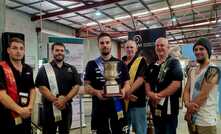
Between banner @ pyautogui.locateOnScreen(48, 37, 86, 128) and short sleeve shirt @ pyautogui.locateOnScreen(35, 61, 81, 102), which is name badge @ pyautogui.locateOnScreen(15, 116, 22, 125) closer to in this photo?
short sleeve shirt @ pyautogui.locateOnScreen(35, 61, 81, 102)

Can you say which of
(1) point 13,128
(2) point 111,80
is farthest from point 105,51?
(1) point 13,128

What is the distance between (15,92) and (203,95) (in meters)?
1.81

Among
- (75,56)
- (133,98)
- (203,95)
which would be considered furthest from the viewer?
(75,56)

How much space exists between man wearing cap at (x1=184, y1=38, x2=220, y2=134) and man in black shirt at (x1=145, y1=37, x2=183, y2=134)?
27cm

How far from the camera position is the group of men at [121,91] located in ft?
8.68

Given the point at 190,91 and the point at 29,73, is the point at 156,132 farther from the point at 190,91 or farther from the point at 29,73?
the point at 29,73

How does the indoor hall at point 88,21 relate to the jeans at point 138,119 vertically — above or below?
above

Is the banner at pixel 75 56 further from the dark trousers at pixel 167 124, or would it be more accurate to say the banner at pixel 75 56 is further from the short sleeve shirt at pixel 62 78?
the dark trousers at pixel 167 124

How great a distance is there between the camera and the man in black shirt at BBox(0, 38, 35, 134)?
2.67 metres

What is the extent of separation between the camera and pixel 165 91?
2988mm

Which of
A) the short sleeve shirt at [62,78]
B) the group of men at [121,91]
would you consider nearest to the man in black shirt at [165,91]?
the group of men at [121,91]

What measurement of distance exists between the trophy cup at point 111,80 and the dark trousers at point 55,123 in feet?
2.82

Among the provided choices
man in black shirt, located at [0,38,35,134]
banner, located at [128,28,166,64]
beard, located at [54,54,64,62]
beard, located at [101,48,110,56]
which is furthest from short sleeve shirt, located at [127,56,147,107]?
banner, located at [128,28,166,64]

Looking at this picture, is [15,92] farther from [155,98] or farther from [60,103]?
[155,98]
